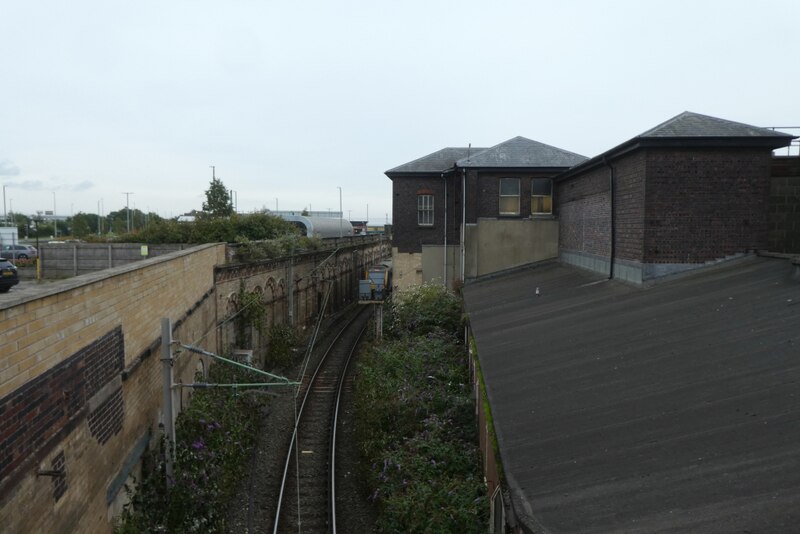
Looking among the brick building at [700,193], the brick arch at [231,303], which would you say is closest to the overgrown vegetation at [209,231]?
the brick arch at [231,303]

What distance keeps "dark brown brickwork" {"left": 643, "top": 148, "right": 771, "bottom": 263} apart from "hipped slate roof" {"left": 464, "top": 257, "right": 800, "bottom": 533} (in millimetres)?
800

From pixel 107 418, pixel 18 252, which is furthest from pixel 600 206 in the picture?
pixel 18 252

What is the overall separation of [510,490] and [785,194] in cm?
1103

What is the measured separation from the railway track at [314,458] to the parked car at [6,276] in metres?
10.9

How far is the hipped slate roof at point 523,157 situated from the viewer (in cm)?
2528

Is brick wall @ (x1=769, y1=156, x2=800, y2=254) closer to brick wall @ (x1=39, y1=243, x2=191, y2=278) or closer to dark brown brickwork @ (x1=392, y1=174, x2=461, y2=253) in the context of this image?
dark brown brickwork @ (x1=392, y1=174, x2=461, y2=253)

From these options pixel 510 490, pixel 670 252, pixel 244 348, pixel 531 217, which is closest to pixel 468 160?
pixel 531 217

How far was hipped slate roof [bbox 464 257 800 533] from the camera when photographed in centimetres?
457

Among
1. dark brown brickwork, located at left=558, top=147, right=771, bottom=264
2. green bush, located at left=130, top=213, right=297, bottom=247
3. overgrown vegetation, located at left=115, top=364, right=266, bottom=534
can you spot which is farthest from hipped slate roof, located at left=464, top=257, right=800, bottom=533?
green bush, located at left=130, top=213, right=297, bottom=247

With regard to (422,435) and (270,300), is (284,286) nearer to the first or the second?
(270,300)

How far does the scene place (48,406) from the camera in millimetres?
6211

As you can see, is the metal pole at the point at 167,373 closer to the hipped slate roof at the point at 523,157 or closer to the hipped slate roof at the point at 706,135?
the hipped slate roof at the point at 706,135

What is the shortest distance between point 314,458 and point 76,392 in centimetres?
867

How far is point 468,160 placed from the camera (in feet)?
84.8
